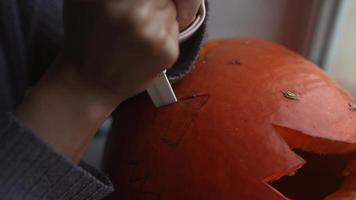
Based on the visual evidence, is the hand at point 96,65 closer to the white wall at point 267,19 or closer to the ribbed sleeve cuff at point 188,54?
the ribbed sleeve cuff at point 188,54

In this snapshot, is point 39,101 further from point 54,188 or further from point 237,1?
point 237,1

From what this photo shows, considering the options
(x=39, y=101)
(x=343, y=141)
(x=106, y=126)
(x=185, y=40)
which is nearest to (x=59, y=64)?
(x=39, y=101)

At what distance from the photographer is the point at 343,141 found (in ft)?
1.87

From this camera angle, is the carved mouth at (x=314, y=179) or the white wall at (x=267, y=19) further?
the white wall at (x=267, y=19)

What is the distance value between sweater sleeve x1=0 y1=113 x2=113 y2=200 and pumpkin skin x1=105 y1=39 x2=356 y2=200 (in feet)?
0.47

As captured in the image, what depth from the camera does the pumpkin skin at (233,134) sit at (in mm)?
556

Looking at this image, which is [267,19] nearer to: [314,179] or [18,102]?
[314,179]

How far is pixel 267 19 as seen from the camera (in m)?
1.00

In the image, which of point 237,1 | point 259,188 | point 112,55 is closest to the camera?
point 112,55

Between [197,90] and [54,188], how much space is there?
0.23 m

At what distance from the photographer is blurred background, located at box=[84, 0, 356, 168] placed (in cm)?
97

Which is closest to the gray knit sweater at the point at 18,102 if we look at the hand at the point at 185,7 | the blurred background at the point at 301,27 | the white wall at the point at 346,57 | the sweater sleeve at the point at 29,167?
the sweater sleeve at the point at 29,167

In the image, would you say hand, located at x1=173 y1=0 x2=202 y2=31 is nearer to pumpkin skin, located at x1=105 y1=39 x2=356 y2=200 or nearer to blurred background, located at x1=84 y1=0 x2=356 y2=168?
pumpkin skin, located at x1=105 y1=39 x2=356 y2=200

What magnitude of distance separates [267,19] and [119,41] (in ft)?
2.08
